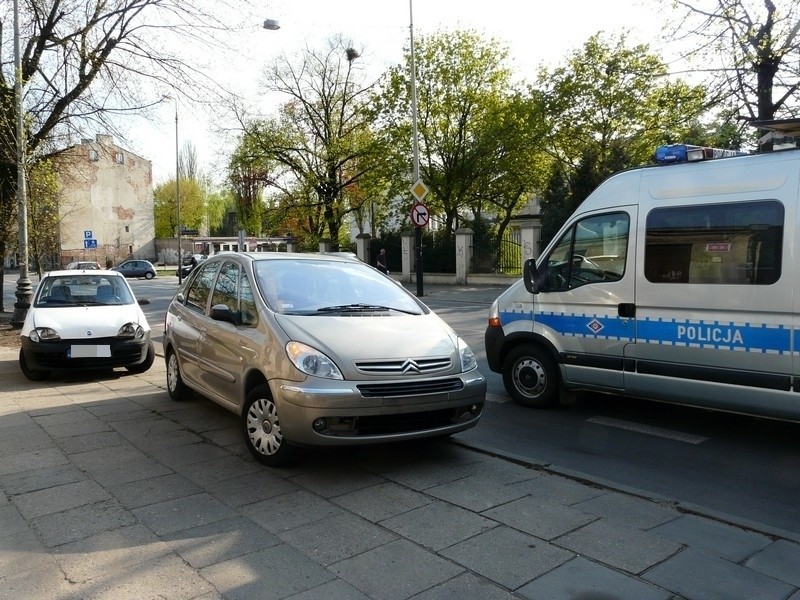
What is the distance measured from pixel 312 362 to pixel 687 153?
383 centimetres

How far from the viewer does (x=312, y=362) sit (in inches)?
184

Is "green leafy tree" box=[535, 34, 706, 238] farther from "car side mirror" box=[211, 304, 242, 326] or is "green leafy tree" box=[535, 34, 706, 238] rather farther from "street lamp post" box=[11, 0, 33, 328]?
"car side mirror" box=[211, 304, 242, 326]

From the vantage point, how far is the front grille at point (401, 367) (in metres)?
4.65

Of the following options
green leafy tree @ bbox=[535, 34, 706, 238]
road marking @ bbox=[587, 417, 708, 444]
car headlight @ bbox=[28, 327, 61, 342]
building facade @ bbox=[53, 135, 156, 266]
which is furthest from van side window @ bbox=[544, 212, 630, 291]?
building facade @ bbox=[53, 135, 156, 266]

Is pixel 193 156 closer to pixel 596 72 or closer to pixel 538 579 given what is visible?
pixel 596 72

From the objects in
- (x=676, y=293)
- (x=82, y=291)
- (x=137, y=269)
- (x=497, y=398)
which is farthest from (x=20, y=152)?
A: (x=137, y=269)

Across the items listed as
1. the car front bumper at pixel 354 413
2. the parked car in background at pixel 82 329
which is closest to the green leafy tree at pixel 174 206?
the parked car in background at pixel 82 329

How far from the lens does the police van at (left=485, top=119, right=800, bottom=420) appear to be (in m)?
5.16

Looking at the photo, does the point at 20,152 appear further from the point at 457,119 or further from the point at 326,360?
the point at 457,119

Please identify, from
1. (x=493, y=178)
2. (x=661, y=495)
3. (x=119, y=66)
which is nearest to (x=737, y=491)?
(x=661, y=495)

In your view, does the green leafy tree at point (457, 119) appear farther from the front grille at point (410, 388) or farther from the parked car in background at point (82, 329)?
the front grille at point (410, 388)

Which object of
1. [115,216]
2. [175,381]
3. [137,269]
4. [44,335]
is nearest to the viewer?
[175,381]

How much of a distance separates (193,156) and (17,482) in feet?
267

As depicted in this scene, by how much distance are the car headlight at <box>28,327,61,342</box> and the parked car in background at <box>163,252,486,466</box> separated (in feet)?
10.7
